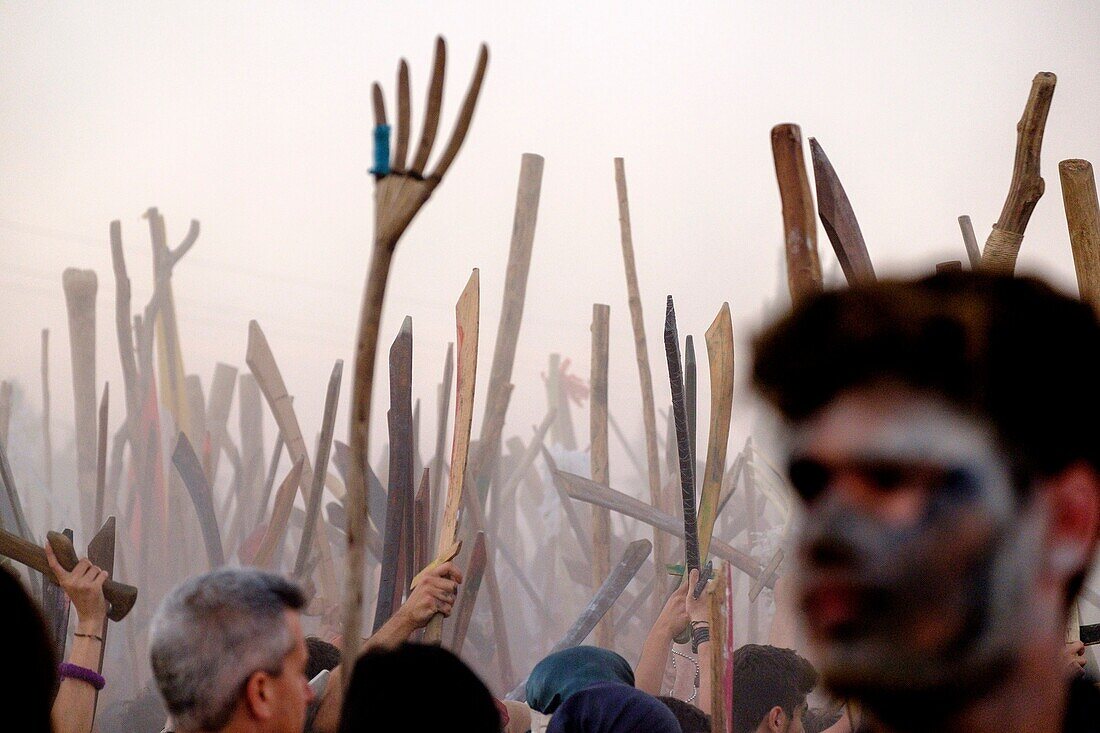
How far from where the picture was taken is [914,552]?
0.79 metres

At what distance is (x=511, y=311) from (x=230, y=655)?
366 cm

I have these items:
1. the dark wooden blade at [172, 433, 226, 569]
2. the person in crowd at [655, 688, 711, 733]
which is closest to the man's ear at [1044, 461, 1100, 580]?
the person in crowd at [655, 688, 711, 733]

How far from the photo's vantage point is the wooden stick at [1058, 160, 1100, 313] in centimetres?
244

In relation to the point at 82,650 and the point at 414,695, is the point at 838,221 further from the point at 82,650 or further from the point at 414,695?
the point at 82,650

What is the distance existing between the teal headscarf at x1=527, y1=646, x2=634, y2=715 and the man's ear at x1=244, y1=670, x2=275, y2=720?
2.32 feet

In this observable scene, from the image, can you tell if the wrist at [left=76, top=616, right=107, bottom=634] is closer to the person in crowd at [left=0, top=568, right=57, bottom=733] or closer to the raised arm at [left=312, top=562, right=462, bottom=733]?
the raised arm at [left=312, top=562, right=462, bottom=733]

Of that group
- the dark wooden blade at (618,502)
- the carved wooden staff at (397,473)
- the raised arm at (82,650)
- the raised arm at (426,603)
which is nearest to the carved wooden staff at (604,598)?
the dark wooden blade at (618,502)

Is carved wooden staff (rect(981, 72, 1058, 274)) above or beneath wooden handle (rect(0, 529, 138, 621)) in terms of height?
above

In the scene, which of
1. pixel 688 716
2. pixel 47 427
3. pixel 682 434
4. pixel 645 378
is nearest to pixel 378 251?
pixel 688 716

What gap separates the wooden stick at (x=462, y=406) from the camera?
102 inches

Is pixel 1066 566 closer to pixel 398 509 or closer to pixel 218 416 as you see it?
pixel 398 509

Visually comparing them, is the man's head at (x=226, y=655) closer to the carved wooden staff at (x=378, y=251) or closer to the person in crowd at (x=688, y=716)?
the carved wooden staff at (x=378, y=251)

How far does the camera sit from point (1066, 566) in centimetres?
83

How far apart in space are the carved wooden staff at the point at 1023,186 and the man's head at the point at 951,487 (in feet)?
5.27
